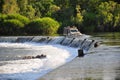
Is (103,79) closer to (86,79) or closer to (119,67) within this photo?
(86,79)

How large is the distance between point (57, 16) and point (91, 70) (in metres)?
74.9

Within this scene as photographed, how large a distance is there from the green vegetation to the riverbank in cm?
5505

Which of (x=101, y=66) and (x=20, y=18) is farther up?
(x=101, y=66)

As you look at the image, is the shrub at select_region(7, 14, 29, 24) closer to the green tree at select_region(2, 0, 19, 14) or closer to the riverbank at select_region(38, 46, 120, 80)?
the green tree at select_region(2, 0, 19, 14)

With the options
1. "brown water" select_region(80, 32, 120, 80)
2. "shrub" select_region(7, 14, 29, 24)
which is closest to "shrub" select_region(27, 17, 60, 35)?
"shrub" select_region(7, 14, 29, 24)

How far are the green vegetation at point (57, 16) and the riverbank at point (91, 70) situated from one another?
55.0m

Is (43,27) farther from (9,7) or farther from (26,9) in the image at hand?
(26,9)

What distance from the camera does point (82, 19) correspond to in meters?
94.5

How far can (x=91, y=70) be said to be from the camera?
24.2 meters

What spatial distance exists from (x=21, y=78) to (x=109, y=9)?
70.8 meters

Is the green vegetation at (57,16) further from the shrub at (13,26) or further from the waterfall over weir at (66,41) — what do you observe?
the waterfall over weir at (66,41)

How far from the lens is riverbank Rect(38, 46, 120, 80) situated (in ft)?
72.1

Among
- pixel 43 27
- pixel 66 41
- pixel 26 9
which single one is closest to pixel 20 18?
pixel 43 27

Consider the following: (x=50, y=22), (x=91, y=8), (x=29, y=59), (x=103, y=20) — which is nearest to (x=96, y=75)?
(x=29, y=59)
